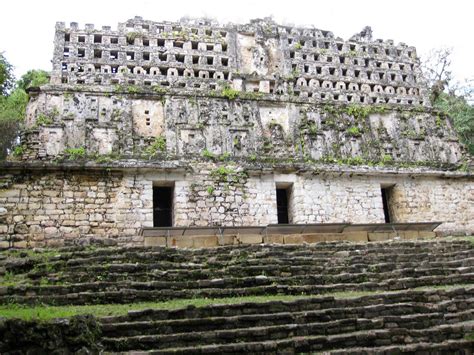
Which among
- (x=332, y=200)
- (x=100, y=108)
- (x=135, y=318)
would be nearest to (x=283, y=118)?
(x=332, y=200)

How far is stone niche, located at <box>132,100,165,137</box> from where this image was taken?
15836 millimetres

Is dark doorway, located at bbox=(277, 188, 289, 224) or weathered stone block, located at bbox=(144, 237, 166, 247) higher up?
dark doorway, located at bbox=(277, 188, 289, 224)

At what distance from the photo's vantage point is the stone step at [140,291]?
28.6 ft

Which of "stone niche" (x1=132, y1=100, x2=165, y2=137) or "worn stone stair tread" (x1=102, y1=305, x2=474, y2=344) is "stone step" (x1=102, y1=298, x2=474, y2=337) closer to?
"worn stone stair tread" (x1=102, y1=305, x2=474, y2=344)

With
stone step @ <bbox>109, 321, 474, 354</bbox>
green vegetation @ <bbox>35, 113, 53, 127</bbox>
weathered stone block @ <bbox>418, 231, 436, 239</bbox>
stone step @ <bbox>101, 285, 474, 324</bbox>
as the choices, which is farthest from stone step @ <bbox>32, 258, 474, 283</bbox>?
green vegetation @ <bbox>35, 113, 53, 127</bbox>

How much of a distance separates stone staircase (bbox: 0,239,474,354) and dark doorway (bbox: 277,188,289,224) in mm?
3563

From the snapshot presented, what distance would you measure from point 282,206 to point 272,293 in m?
6.72

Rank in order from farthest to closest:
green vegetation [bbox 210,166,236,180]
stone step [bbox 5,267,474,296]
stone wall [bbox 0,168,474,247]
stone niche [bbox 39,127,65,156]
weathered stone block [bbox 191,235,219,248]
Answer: green vegetation [bbox 210,166,236,180] → stone niche [bbox 39,127,65,156] → weathered stone block [bbox 191,235,219,248] → stone wall [bbox 0,168,474,247] → stone step [bbox 5,267,474,296]

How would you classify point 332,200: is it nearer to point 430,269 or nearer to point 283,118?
point 283,118

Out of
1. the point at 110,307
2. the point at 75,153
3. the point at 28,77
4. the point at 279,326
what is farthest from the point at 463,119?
the point at 28,77

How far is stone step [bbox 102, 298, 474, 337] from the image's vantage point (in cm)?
753

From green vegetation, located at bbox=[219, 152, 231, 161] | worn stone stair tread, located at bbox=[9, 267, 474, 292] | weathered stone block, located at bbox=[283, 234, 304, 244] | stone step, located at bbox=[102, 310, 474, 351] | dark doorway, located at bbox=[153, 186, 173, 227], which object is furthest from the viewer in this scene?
green vegetation, located at bbox=[219, 152, 231, 161]

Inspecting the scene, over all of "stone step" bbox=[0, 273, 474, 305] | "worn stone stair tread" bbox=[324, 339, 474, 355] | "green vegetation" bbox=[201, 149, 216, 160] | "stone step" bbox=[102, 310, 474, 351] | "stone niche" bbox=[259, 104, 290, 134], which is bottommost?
"worn stone stair tread" bbox=[324, 339, 474, 355]

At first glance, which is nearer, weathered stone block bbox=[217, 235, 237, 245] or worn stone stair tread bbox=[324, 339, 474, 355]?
worn stone stair tread bbox=[324, 339, 474, 355]
